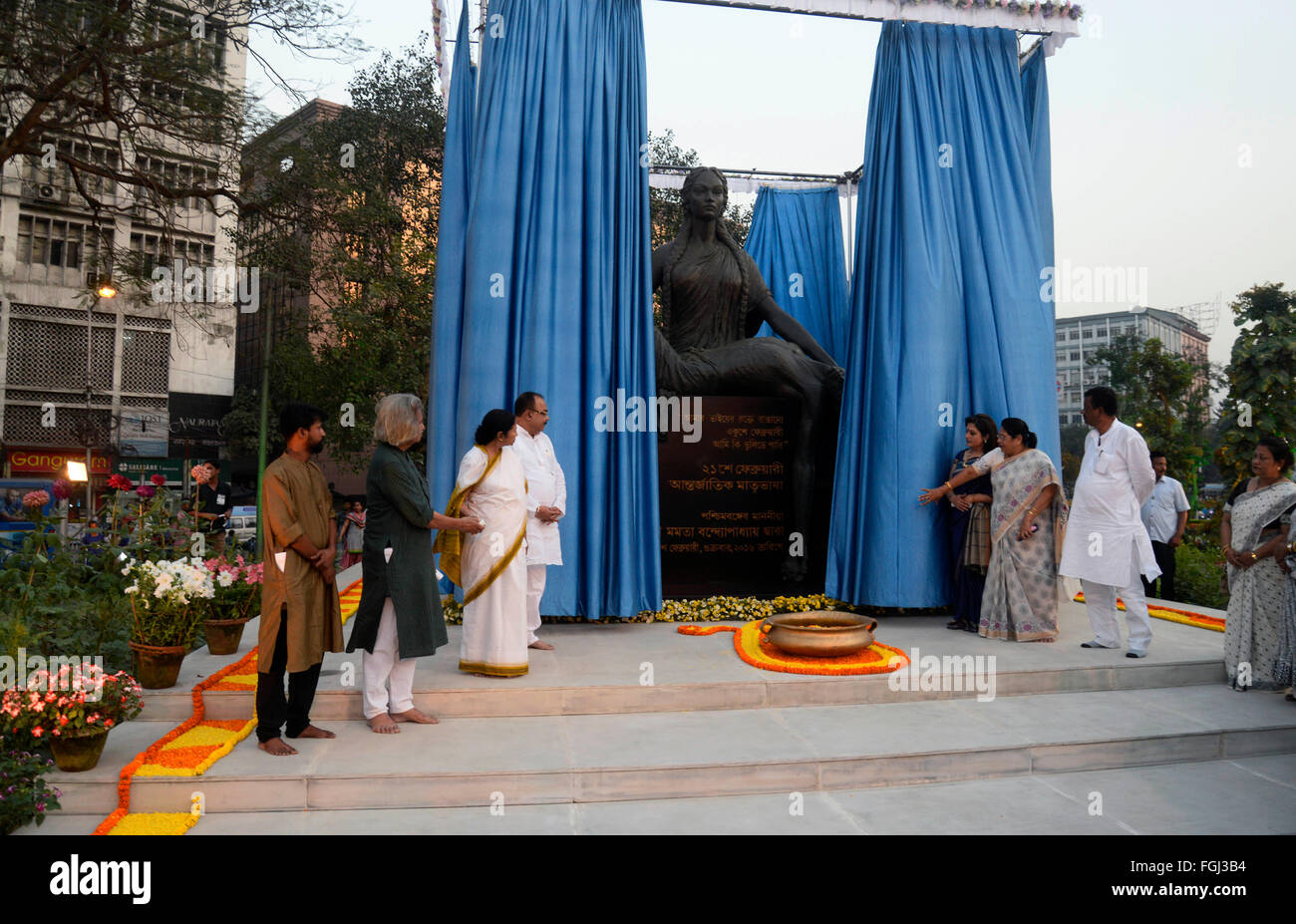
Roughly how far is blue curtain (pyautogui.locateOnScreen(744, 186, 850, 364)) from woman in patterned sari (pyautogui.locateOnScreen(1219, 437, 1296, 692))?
183 inches

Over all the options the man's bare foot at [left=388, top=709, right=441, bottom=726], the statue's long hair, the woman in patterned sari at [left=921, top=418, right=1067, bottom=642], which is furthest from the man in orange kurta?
the woman in patterned sari at [left=921, top=418, right=1067, bottom=642]

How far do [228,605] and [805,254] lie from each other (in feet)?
22.0

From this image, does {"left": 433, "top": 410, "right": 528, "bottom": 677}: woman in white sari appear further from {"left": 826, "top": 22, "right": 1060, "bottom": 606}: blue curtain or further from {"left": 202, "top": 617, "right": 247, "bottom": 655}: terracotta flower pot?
{"left": 826, "top": 22, "right": 1060, "bottom": 606}: blue curtain

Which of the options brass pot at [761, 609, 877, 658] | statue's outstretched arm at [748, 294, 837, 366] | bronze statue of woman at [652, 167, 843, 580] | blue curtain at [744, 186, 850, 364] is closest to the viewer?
brass pot at [761, 609, 877, 658]

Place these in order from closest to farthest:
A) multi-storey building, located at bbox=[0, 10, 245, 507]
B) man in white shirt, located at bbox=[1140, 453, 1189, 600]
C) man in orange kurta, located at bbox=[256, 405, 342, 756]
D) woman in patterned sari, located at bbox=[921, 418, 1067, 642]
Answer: man in orange kurta, located at bbox=[256, 405, 342, 756], woman in patterned sari, located at bbox=[921, 418, 1067, 642], man in white shirt, located at bbox=[1140, 453, 1189, 600], multi-storey building, located at bbox=[0, 10, 245, 507]

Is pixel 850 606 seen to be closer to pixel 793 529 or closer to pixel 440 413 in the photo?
pixel 793 529

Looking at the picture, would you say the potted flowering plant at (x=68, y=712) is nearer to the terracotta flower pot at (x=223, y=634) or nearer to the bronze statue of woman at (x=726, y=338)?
the terracotta flower pot at (x=223, y=634)

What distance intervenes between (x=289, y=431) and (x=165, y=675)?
60.5 inches

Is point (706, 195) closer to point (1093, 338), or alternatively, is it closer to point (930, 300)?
point (930, 300)

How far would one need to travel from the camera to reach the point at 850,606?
21.0 feet

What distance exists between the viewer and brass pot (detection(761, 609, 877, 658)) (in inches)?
187

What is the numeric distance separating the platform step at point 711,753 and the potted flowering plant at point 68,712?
0.10m

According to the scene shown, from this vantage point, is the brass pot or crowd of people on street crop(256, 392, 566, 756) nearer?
crowd of people on street crop(256, 392, 566, 756)
